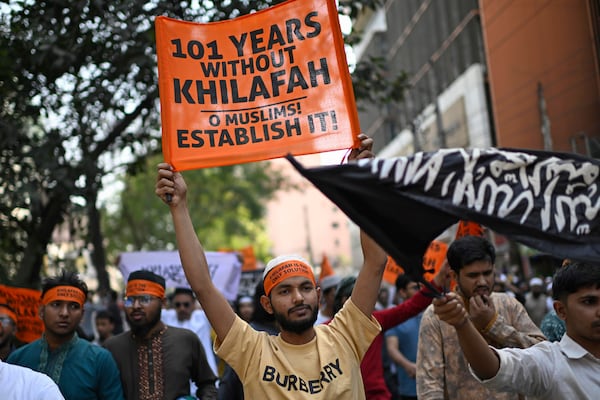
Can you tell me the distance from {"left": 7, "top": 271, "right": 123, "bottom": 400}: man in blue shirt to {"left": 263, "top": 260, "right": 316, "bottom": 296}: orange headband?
1946 millimetres

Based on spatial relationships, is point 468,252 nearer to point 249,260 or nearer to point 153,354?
point 153,354

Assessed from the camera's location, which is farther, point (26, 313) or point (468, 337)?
point (26, 313)

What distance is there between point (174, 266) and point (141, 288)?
5599mm

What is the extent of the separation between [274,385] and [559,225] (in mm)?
1675

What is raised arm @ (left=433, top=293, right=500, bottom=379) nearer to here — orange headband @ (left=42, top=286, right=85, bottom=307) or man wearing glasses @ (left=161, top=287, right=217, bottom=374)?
orange headband @ (left=42, top=286, right=85, bottom=307)

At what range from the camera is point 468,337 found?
3277 mm

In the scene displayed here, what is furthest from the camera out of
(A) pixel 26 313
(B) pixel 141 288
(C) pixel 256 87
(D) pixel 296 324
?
(A) pixel 26 313

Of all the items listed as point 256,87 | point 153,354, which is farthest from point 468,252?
point 153,354

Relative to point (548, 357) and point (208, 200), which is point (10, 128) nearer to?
point (548, 357)

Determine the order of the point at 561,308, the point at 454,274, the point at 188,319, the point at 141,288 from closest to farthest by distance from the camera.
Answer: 1. the point at 561,308
2. the point at 454,274
3. the point at 141,288
4. the point at 188,319

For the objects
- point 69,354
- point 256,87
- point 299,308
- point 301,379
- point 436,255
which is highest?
point 256,87

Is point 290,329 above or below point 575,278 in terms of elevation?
below

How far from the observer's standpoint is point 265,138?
4746 millimetres

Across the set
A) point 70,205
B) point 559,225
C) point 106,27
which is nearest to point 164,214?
point 70,205
